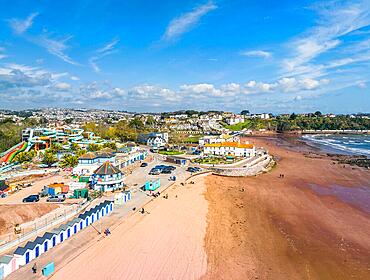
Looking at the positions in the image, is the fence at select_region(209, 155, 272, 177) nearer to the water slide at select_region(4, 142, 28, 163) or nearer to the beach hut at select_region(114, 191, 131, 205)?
the beach hut at select_region(114, 191, 131, 205)

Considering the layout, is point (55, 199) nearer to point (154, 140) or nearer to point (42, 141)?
point (42, 141)

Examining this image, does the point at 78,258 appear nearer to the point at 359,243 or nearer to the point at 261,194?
the point at 359,243

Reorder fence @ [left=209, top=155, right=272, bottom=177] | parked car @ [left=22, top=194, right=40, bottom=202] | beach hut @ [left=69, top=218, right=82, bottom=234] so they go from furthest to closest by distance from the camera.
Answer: fence @ [left=209, top=155, right=272, bottom=177]
parked car @ [left=22, top=194, right=40, bottom=202]
beach hut @ [left=69, top=218, right=82, bottom=234]

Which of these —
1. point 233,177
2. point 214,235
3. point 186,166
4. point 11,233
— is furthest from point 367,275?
point 186,166

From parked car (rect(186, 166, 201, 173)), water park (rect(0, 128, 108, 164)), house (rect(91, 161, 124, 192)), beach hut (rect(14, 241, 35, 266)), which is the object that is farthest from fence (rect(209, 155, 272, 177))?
beach hut (rect(14, 241, 35, 266))

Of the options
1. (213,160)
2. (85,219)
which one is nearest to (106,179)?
(85,219)

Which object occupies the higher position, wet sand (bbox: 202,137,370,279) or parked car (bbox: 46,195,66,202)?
parked car (bbox: 46,195,66,202)

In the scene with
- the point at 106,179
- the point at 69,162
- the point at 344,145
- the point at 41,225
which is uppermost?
the point at 106,179
